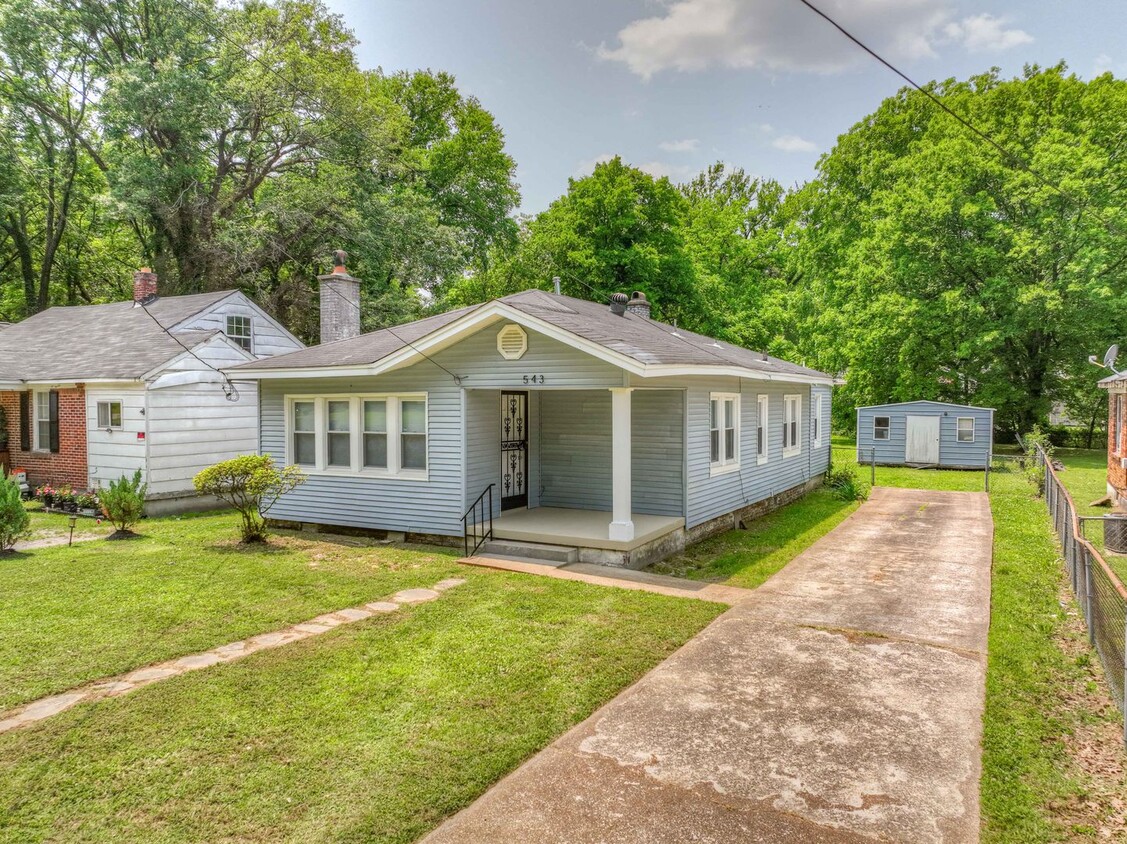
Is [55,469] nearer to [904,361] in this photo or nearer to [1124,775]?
[1124,775]

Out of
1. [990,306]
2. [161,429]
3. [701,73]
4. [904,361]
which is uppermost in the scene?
[701,73]

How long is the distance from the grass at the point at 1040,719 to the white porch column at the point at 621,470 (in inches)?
167

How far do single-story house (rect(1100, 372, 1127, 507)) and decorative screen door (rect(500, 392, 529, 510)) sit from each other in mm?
11434

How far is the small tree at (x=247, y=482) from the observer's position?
32.7ft

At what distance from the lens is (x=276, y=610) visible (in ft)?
23.1

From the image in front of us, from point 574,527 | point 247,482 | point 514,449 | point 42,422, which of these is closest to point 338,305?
point 247,482

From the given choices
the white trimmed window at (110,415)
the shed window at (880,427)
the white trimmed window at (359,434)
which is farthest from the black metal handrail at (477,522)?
the shed window at (880,427)

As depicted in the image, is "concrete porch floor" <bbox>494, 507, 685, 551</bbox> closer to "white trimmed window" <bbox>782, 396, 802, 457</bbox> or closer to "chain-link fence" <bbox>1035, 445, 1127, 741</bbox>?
"chain-link fence" <bbox>1035, 445, 1127, 741</bbox>

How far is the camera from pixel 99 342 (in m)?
16.1

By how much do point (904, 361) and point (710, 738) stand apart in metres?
27.1

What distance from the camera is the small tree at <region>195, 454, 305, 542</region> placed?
9.95 m

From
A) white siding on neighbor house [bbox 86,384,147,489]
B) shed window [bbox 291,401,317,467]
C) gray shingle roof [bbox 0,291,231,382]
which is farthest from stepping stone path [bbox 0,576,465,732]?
gray shingle roof [bbox 0,291,231,382]

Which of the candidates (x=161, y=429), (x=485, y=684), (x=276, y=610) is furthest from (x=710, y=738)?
(x=161, y=429)

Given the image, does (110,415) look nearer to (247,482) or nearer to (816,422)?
(247,482)
